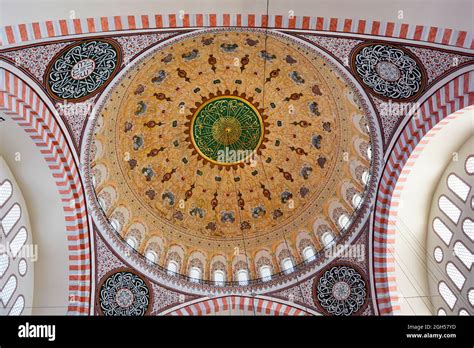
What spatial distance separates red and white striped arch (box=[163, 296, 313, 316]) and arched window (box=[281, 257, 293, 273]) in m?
0.96

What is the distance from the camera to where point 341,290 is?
13.6 metres

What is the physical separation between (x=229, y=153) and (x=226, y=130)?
0.82 metres

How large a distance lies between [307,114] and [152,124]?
4.59m

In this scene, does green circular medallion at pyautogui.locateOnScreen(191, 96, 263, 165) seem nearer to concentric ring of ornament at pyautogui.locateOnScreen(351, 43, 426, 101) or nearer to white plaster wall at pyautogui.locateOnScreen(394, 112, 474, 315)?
white plaster wall at pyautogui.locateOnScreen(394, 112, 474, 315)

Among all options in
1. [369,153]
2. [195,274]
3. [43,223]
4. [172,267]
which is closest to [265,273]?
[195,274]

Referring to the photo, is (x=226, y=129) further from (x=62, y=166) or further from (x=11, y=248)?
(x=11, y=248)

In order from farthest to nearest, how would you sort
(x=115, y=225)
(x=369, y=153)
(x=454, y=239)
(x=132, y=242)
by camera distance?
(x=132, y=242)
(x=115, y=225)
(x=369, y=153)
(x=454, y=239)

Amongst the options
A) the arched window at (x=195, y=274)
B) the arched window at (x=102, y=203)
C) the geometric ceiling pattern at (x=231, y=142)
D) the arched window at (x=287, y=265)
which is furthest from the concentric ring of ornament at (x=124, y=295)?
the arched window at (x=287, y=265)

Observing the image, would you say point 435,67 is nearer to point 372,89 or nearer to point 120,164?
point 372,89

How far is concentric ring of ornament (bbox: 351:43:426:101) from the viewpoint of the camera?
1005 centimetres

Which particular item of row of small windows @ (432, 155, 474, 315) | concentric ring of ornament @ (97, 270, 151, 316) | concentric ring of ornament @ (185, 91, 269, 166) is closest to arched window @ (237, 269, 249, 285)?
concentric ring of ornament @ (97, 270, 151, 316)

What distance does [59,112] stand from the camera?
10836 mm

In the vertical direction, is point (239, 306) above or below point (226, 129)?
below
